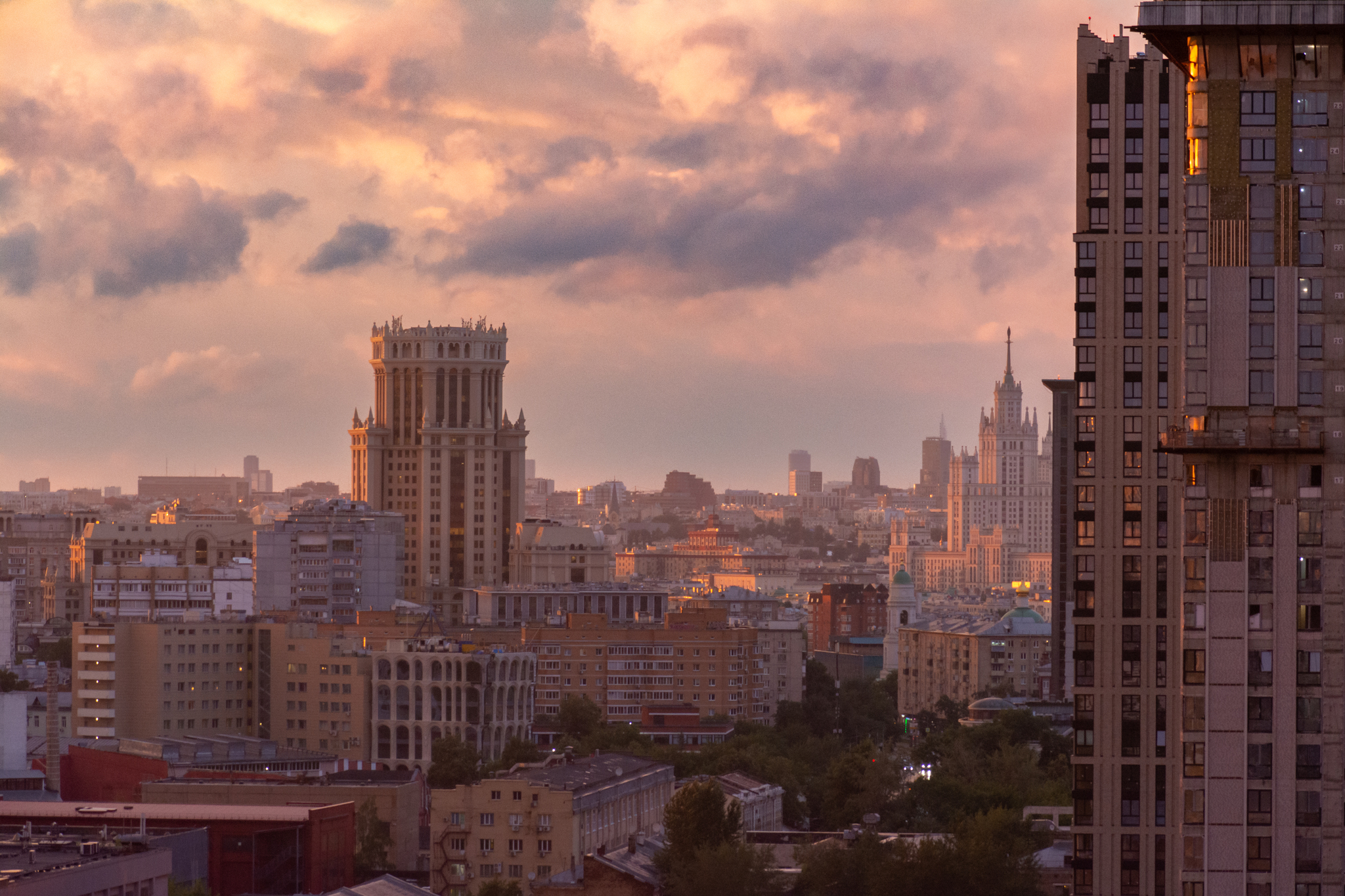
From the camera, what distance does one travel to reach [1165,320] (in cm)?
6612

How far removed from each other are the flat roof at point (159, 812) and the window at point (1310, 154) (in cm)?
5500

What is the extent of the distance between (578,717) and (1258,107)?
354 ft

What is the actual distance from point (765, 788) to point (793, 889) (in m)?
27.4

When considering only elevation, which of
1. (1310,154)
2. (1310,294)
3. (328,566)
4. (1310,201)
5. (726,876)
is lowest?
(726,876)

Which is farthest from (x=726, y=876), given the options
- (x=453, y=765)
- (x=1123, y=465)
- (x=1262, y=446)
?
(x=453, y=765)

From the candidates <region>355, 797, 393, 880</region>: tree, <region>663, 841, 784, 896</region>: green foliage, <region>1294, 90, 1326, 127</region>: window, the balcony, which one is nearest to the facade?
<region>355, 797, 393, 880</region>: tree

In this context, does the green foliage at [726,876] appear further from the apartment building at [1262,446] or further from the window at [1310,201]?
the window at [1310,201]

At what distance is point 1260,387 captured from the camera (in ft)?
159

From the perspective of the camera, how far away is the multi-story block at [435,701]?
14575 centimetres

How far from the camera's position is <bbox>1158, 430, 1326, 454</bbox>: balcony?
47688 mm

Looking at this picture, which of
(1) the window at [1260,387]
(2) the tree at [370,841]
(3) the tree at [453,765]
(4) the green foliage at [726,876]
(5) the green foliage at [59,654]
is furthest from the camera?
(5) the green foliage at [59,654]

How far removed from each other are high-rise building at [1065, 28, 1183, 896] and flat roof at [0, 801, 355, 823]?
124ft

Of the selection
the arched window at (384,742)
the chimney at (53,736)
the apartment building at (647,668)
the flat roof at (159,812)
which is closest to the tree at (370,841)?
the flat roof at (159,812)

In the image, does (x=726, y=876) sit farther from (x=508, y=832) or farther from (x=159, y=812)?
(x=159, y=812)
